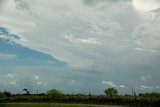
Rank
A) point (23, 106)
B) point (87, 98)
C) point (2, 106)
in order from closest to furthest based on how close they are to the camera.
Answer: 1. point (23, 106)
2. point (2, 106)
3. point (87, 98)

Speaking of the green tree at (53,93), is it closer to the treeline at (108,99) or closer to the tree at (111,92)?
the treeline at (108,99)

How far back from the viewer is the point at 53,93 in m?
94.9

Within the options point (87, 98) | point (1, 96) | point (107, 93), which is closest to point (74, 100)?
point (87, 98)

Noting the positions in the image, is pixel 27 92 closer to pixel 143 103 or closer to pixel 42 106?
pixel 42 106

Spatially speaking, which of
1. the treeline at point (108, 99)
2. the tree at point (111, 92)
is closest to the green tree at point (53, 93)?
the treeline at point (108, 99)

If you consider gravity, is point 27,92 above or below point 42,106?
above

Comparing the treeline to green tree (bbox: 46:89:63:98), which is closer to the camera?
the treeline

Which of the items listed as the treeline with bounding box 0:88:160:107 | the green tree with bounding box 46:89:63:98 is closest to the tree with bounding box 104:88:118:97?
the treeline with bounding box 0:88:160:107

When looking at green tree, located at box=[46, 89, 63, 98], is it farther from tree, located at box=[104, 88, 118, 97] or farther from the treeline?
tree, located at box=[104, 88, 118, 97]

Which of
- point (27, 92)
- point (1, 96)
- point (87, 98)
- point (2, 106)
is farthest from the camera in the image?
point (27, 92)

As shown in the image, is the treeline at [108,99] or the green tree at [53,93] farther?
the green tree at [53,93]

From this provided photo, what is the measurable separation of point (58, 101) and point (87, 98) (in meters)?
8.64

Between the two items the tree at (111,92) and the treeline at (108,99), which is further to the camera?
the tree at (111,92)

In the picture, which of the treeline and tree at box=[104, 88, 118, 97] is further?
tree at box=[104, 88, 118, 97]
